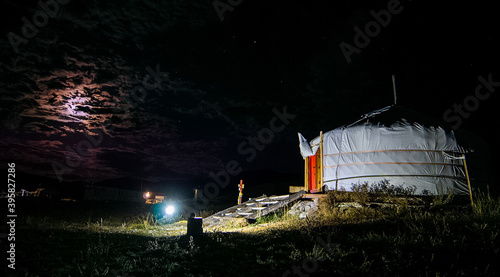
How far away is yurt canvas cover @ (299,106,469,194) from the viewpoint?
7.67m

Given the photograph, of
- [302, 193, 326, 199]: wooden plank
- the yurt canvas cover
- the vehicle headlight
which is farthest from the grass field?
the vehicle headlight

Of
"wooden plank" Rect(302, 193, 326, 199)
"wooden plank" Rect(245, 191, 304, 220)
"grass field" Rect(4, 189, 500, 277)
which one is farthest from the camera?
"wooden plank" Rect(245, 191, 304, 220)

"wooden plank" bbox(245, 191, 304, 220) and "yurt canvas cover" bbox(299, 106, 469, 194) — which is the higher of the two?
"yurt canvas cover" bbox(299, 106, 469, 194)

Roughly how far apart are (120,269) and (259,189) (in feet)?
92.8

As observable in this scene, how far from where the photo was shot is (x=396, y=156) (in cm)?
795

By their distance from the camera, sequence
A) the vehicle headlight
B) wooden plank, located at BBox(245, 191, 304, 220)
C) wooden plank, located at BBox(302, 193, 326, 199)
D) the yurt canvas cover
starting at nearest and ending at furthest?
1. wooden plank, located at BBox(302, 193, 326, 199)
2. wooden plank, located at BBox(245, 191, 304, 220)
3. the yurt canvas cover
4. the vehicle headlight

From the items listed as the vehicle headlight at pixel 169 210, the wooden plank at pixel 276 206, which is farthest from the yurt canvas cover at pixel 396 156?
the vehicle headlight at pixel 169 210

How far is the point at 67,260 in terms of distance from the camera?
3.12 metres

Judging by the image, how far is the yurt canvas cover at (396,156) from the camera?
7.67m

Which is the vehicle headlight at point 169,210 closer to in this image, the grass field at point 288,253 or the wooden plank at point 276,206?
the wooden plank at point 276,206

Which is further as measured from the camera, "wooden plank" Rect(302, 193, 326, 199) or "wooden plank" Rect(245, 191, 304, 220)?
"wooden plank" Rect(245, 191, 304, 220)

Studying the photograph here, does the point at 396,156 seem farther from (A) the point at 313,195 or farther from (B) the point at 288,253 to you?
(B) the point at 288,253

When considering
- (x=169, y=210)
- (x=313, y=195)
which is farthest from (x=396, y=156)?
(x=169, y=210)

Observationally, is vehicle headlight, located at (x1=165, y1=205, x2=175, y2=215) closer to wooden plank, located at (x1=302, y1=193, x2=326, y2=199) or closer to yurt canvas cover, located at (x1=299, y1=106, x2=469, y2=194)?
wooden plank, located at (x1=302, y1=193, x2=326, y2=199)
